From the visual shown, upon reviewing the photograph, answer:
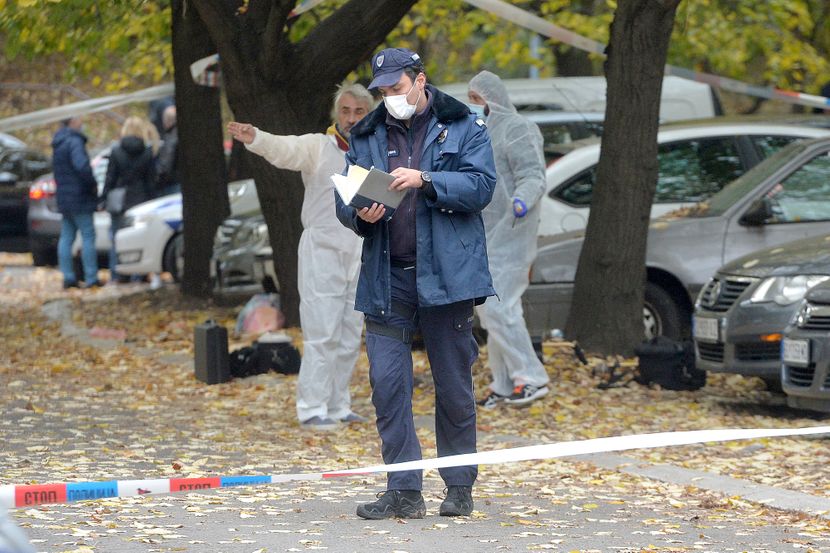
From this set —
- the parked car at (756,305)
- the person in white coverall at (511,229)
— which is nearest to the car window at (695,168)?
the parked car at (756,305)

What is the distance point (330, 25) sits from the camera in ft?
38.4

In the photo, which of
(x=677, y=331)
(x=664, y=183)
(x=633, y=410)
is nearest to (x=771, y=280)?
(x=633, y=410)

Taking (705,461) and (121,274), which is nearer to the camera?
(705,461)

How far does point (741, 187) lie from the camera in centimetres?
1165

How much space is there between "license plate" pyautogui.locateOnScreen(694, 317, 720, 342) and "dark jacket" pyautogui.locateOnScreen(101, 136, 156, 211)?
33.2 feet

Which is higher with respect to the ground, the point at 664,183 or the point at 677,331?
the point at 664,183

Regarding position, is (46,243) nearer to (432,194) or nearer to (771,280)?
(771,280)

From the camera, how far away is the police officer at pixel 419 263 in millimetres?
6246

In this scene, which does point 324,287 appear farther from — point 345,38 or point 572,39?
point 572,39

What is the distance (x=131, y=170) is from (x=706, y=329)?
1036 cm

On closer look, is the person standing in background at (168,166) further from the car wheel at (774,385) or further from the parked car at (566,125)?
the car wheel at (774,385)

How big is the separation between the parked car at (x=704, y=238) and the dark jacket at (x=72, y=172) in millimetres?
7985

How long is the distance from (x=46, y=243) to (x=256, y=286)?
6648mm

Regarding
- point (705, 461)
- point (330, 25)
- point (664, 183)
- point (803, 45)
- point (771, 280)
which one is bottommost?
point (705, 461)
